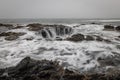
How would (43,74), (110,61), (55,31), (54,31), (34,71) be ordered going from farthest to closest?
(55,31), (54,31), (110,61), (34,71), (43,74)

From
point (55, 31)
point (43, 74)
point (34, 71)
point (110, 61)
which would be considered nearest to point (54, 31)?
point (55, 31)

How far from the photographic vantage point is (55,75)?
5.37 metres

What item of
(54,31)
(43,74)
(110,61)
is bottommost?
(110,61)

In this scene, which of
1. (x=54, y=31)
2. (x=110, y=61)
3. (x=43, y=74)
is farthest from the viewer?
(x=54, y=31)

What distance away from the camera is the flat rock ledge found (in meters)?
5.30

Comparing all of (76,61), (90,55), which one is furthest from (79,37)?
(76,61)

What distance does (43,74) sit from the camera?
5.41 meters

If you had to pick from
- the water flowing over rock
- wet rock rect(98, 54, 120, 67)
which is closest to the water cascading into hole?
the water flowing over rock

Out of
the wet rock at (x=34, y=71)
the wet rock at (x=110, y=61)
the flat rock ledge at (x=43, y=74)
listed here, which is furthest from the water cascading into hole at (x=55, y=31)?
the flat rock ledge at (x=43, y=74)

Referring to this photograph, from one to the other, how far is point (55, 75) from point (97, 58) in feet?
12.4

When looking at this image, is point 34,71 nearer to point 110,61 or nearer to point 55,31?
point 110,61

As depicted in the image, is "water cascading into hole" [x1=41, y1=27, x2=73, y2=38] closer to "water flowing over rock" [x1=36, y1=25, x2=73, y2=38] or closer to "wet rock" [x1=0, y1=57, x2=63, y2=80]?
"water flowing over rock" [x1=36, y1=25, x2=73, y2=38]

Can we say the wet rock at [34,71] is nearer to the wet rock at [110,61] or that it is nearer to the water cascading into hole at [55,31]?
the wet rock at [110,61]

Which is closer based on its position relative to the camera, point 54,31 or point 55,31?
point 54,31
